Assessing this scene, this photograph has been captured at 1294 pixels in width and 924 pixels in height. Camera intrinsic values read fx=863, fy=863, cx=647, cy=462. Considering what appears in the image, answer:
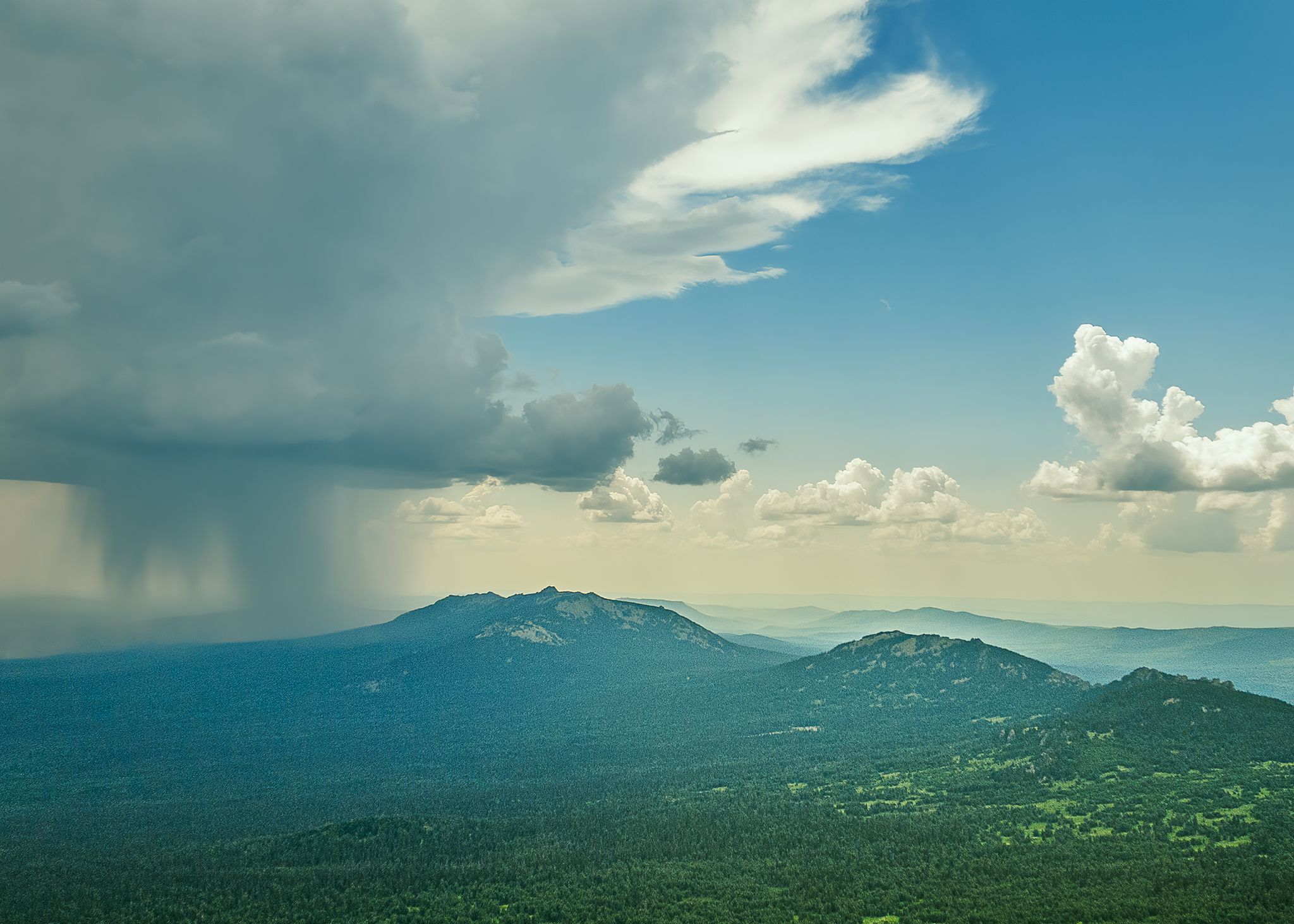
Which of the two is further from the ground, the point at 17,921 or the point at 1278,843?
the point at 1278,843

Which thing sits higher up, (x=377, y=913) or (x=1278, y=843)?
(x=1278, y=843)

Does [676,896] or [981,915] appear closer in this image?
[981,915]

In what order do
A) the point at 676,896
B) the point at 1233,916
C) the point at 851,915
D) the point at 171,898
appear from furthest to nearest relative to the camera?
the point at 171,898 < the point at 676,896 < the point at 851,915 < the point at 1233,916

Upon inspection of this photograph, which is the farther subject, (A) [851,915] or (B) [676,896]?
(B) [676,896]

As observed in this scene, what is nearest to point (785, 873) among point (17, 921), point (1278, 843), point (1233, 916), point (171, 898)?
point (1233, 916)

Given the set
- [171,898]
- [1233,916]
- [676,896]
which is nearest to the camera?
[1233,916]

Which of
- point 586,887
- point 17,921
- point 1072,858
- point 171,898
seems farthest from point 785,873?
point 17,921

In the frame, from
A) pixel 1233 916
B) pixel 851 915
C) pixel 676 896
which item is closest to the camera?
pixel 1233 916

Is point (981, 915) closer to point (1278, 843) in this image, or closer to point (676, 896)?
point (676, 896)

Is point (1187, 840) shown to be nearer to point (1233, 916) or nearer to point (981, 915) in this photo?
point (1233, 916)
